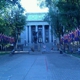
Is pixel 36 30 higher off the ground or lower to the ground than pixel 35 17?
lower

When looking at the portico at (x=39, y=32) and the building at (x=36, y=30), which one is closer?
the building at (x=36, y=30)

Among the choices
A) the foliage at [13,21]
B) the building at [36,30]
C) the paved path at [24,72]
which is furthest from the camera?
the building at [36,30]

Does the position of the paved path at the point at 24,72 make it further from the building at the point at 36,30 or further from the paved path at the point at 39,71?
the building at the point at 36,30

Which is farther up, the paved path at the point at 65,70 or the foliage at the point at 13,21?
the foliage at the point at 13,21

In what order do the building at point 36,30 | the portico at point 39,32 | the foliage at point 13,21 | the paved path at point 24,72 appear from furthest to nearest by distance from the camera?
the portico at point 39,32
the building at point 36,30
the foliage at point 13,21
the paved path at point 24,72

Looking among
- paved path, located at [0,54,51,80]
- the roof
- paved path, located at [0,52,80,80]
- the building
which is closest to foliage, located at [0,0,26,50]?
paved path, located at [0,52,80,80]

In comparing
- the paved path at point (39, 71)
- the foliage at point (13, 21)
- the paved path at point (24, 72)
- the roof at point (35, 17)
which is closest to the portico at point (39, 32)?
the roof at point (35, 17)

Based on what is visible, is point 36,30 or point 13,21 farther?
point 36,30

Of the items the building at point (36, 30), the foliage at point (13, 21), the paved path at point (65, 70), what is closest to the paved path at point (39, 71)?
the paved path at point (65, 70)

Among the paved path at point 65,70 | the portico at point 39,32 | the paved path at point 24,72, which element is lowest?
the paved path at point 65,70

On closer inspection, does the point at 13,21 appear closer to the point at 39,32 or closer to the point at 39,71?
the point at 39,71

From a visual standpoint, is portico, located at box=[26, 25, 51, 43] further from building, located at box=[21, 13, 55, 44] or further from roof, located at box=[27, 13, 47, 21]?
roof, located at box=[27, 13, 47, 21]

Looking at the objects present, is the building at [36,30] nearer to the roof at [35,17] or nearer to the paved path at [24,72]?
the roof at [35,17]

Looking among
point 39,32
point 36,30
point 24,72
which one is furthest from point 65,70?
point 39,32
